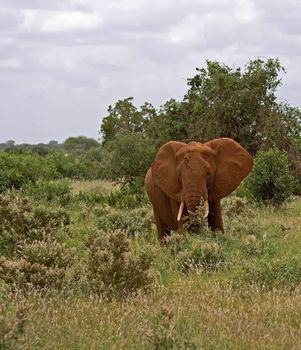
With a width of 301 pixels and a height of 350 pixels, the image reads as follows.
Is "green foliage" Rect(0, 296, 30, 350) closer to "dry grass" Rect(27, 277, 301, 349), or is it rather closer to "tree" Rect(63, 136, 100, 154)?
"dry grass" Rect(27, 277, 301, 349)

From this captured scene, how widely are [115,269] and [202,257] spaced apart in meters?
2.48

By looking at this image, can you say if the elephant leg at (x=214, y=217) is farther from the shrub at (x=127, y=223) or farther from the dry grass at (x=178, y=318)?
the dry grass at (x=178, y=318)

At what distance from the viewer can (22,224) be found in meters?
11.8

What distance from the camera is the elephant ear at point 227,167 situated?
12.5 m

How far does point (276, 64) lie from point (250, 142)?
308 centimetres

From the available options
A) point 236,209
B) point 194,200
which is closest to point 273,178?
point 236,209

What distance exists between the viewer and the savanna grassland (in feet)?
17.3

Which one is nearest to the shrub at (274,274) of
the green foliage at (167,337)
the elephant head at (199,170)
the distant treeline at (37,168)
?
the elephant head at (199,170)

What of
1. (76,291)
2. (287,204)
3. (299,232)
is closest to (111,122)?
(287,204)

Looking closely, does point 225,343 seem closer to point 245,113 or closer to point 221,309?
point 221,309

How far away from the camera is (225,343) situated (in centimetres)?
525

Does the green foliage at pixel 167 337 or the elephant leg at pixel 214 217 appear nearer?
the green foliage at pixel 167 337

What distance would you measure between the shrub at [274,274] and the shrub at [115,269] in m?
1.35

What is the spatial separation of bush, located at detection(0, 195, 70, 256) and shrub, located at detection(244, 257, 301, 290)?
10.4 feet
